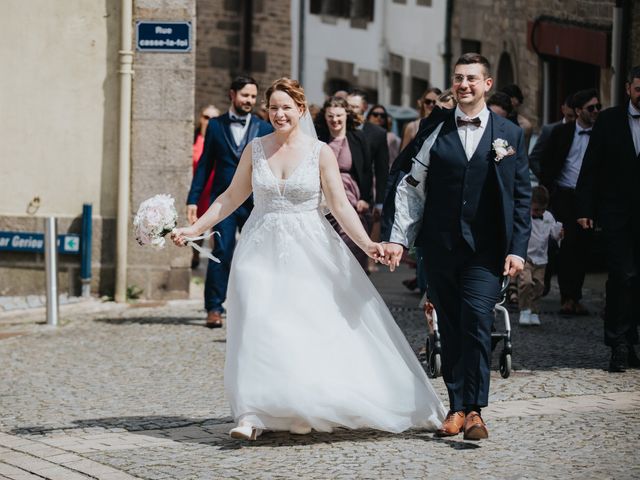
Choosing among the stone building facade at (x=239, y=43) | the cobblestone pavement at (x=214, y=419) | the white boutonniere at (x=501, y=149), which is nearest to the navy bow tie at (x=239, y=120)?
the cobblestone pavement at (x=214, y=419)

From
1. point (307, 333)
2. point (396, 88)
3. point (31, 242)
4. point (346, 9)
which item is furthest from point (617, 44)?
point (346, 9)

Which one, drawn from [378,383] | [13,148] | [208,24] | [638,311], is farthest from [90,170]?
[208,24]

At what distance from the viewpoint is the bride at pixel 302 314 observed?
8148 mm

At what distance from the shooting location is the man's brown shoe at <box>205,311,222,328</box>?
12.9 meters

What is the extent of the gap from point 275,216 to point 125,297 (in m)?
6.08

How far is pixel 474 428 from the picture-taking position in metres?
8.14

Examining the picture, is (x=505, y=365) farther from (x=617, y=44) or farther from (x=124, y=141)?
(x=617, y=44)

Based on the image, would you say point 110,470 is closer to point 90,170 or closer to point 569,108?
point 90,170

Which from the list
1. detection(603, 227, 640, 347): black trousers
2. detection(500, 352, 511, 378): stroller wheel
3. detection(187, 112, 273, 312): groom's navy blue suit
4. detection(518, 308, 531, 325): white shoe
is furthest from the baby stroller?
detection(187, 112, 273, 312): groom's navy blue suit

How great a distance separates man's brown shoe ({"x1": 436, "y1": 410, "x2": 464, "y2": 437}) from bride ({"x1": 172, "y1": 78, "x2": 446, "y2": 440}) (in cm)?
13

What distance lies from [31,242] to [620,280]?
6.09m

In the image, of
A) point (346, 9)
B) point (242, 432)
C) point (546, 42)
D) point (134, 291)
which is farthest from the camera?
point (346, 9)

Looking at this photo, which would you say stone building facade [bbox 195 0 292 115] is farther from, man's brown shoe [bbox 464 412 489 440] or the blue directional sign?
man's brown shoe [bbox 464 412 489 440]

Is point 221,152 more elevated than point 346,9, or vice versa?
point 346,9
